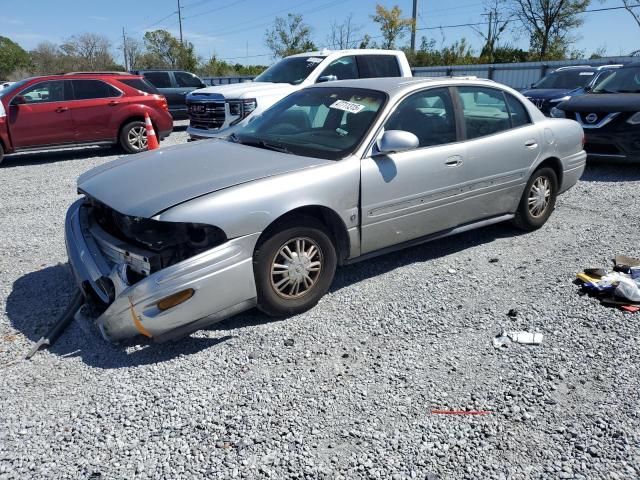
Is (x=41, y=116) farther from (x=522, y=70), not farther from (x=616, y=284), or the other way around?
(x=522, y=70)

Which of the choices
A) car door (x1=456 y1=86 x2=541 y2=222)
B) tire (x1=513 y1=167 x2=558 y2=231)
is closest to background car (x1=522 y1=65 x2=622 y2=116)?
tire (x1=513 y1=167 x2=558 y2=231)

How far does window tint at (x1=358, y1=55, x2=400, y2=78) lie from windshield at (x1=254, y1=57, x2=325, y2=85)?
794mm

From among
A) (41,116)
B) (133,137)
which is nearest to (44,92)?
(41,116)

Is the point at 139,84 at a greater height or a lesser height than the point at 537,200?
greater

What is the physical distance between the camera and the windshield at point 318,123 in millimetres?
4184

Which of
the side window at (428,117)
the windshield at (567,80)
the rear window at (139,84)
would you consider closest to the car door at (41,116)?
the rear window at (139,84)

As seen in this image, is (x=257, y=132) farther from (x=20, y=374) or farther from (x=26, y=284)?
(x=20, y=374)

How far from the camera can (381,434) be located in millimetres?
2674

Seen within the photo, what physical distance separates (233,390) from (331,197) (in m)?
1.52

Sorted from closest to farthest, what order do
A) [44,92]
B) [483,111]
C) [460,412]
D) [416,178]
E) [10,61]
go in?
[460,412], [416,178], [483,111], [44,92], [10,61]

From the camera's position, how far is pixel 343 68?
32.4 feet

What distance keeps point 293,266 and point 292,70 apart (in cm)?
720

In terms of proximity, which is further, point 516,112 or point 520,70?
point 520,70

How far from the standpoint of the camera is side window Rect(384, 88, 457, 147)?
436cm
